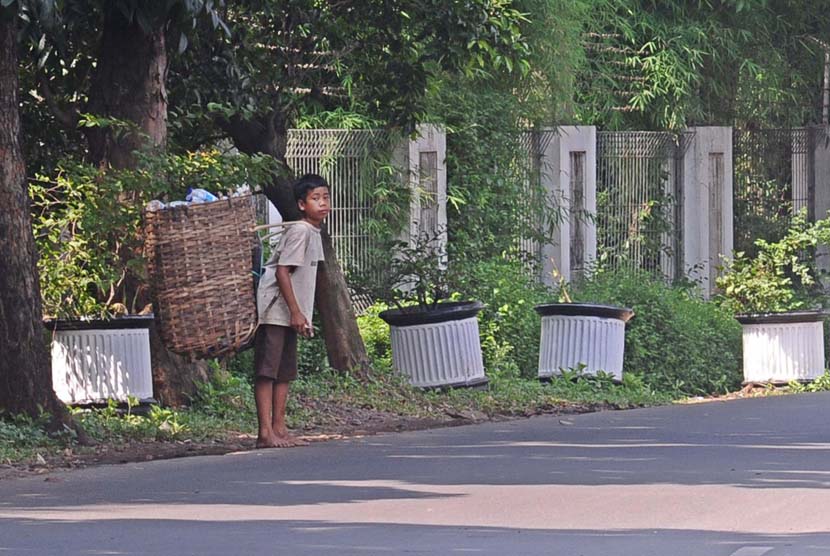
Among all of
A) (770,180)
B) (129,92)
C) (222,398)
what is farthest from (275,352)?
(770,180)

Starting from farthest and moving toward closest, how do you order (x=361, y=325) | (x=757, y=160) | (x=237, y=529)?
(x=757, y=160) < (x=361, y=325) < (x=237, y=529)

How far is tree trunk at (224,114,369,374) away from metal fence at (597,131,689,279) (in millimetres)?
7564

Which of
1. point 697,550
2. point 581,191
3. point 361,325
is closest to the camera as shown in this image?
point 697,550

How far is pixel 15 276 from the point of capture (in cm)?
1132

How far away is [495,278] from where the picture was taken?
18.9 m

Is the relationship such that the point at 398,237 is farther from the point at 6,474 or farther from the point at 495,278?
the point at 6,474

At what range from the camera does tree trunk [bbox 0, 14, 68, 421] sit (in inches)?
443

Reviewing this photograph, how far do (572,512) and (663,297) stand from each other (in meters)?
11.3

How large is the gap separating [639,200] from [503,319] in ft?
18.2

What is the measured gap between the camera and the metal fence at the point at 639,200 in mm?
23016

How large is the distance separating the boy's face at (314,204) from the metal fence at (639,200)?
36.7 ft

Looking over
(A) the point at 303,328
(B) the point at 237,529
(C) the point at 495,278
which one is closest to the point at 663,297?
(C) the point at 495,278

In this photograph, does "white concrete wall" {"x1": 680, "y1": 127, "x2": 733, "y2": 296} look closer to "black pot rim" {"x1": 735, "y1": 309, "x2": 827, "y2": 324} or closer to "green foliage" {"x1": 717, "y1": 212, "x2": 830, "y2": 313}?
"green foliage" {"x1": 717, "y1": 212, "x2": 830, "y2": 313}

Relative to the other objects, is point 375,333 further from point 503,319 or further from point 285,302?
point 285,302
